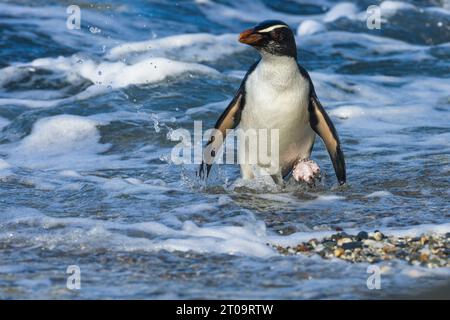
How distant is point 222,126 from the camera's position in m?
6.96

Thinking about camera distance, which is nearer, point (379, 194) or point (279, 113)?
point (379, 194)

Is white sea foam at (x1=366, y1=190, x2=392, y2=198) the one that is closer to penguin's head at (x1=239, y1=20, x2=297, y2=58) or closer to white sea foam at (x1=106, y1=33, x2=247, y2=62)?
penguin's head at (x1=239, y1=20, x2=297, y2=58)

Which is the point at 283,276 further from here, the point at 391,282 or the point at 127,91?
the point at 127,91

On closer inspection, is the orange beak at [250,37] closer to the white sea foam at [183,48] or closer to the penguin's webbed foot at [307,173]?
the penguin's webbed foot at [307,173]

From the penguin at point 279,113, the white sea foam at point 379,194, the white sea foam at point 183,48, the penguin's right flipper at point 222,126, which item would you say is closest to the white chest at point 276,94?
the penguin at point 279,113

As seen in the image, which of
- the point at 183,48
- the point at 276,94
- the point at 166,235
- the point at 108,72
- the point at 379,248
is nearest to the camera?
the point at 379,248

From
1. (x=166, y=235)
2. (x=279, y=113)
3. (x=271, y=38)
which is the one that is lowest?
(x=166, y=235)

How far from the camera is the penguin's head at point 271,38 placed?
21.4 feet

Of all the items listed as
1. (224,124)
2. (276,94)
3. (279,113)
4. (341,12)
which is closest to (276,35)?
(276,94)

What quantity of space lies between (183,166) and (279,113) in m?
1.14

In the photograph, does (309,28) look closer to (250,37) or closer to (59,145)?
(59,145)

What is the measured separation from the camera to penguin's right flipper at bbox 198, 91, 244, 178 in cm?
690

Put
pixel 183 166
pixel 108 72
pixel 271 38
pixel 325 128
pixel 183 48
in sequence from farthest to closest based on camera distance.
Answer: pixel 183 48 → pixel 108 72 → pixel 183 166 → pixel 325 128 → pixel 271 38
